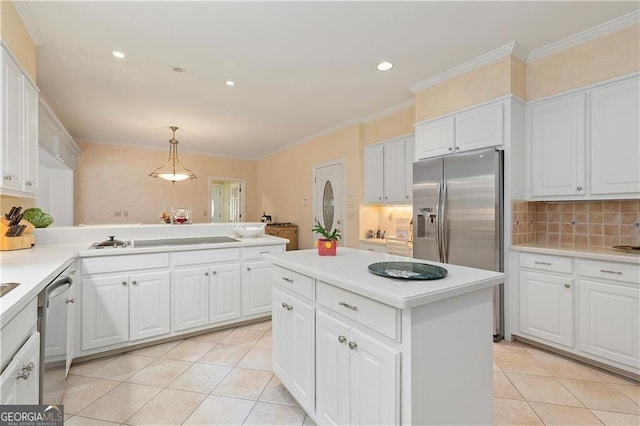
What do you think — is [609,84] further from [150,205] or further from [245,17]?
[150,205]

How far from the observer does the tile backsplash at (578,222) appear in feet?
8.46

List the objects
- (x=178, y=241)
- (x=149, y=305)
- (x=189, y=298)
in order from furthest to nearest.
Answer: (x=178, y=241)
(x=189, y=298)
(x=149, y=305)

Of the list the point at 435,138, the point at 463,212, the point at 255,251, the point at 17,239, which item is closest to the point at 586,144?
the point at 463,212

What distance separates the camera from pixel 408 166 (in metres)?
4.00

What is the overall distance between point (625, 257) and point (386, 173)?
2.62 m

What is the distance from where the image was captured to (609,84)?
7.93 ft

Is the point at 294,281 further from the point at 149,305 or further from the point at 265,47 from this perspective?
the point at 265,47

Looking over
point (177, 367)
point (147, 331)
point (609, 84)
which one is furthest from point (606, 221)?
point (147, 331)

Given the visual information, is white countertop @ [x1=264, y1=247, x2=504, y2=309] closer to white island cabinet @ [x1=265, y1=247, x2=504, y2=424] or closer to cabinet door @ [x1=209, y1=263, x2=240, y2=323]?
white island cabinet @ [x1=265, y1=247, x2=504, y2=424]

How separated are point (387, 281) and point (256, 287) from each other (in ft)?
7.16

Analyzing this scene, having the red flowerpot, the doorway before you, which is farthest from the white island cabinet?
the doorway

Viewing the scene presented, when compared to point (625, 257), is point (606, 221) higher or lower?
higher

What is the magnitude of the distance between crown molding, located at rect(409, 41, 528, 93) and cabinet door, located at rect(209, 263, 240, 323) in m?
2.84

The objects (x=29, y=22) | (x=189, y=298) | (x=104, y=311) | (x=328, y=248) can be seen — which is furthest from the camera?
(x=189, y=298)
